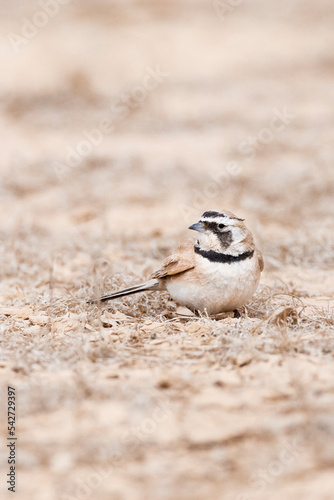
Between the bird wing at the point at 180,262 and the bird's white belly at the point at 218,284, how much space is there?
0.16 feet

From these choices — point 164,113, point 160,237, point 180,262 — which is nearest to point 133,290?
point 180,262

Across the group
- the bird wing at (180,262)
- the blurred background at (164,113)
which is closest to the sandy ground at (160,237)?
the blurred background at (164,113)

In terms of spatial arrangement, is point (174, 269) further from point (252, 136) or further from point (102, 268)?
point (252, 136)

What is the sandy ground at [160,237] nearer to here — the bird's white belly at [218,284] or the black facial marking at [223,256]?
the bird's white belly at [218,284]

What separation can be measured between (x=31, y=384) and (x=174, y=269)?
160 centimetres

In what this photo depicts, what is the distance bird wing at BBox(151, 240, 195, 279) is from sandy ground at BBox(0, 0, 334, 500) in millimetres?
317

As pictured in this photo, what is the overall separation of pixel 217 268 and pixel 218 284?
108 millimetres

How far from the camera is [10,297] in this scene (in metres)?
5.53

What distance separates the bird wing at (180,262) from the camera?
4.72 metres

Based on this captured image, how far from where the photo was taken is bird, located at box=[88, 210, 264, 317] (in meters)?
4.54

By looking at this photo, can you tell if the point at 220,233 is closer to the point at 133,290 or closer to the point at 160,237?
the point at 133,290

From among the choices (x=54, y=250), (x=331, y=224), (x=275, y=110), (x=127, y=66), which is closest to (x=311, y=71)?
(x=275, y=110)

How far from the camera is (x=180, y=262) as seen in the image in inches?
188

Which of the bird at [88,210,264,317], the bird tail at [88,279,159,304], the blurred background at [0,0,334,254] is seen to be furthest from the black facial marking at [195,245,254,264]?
the blurred background at [0,0,334,254]
